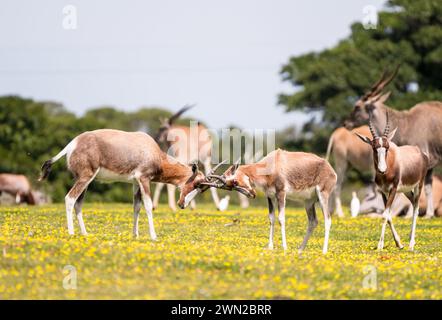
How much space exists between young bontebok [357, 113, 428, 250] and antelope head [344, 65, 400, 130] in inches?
338

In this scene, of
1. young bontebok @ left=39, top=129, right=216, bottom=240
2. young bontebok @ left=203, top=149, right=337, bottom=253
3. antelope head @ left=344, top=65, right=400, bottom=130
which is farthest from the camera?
antelope head @ left=344, top=65, right=400, bottom=130

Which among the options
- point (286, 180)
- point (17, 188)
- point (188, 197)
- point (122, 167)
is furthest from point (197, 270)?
point (17, 188)

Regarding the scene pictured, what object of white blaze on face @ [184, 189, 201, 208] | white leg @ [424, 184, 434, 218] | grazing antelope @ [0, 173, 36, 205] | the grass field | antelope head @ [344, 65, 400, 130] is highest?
antelope head @ [344, 65, 400, 130]

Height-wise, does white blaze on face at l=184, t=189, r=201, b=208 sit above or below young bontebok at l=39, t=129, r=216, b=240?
below

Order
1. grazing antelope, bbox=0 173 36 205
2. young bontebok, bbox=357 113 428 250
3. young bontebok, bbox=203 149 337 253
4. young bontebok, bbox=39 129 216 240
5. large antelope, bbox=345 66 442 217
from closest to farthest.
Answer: young bontebok, bbox=203 149 337 253
young bontebok, bbox=39 129 216 240
young bontebok, bbox=357 113 428 250
large antelope, bbox=345 66 442 217
grazing antelope, bbox=0 173 36 205

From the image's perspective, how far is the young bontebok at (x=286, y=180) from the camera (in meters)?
17.5

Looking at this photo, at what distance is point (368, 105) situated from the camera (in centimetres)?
2944

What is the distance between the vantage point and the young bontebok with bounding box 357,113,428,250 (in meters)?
19.5

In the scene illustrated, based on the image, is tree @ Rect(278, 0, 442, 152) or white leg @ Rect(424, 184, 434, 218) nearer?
white leg @ Rect(424, 184, 434, 218)

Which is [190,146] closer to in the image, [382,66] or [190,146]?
[190,146]

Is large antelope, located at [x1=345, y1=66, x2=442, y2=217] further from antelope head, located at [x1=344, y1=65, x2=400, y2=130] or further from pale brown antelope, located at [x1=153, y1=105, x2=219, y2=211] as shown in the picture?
pale brown antelope, located at [x1=153, y1=105, x2=219, y2=211]

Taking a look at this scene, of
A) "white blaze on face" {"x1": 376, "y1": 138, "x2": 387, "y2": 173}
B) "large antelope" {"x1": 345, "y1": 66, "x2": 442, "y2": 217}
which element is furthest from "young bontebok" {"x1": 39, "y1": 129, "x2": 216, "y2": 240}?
"large antelope" {"x1": 345, "y1": 66, "x2": 442, "y2": 217}

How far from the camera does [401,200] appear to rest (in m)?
30.5

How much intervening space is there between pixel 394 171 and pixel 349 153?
11.1m
